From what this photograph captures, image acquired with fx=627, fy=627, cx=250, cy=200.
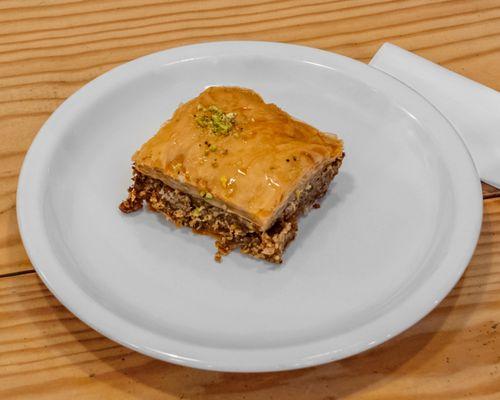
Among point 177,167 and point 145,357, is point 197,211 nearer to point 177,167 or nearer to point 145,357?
point 177,167

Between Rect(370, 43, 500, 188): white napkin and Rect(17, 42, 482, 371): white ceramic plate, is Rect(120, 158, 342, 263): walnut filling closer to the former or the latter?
Rect(17, 42, 482, 371): white ceramic plate

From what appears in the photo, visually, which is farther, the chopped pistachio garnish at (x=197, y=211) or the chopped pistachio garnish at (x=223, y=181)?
the chopped pistachio garnish at (x=197, y=211)

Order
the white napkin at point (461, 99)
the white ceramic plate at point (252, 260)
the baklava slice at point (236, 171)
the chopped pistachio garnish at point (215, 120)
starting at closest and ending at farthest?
1. the white ceramic plate at point (252, 260)
2. the baklava slice at point (236, 171)
3. the chopped pistachio garnish at point (215, 120)
4. the white napkin at point (461, 99)

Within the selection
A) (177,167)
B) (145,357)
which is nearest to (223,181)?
(177,167)

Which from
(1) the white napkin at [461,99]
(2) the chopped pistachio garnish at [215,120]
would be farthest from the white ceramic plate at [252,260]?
(2) the chopped pistachio garnish at [215,120]

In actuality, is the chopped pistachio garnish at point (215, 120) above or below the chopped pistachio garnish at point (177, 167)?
above

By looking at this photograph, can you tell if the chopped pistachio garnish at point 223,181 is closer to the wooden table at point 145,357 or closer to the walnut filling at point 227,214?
the walnut filling at point 227,214

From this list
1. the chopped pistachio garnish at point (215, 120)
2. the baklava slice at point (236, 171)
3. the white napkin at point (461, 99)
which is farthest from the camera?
the white napkin at point (461, 99)
